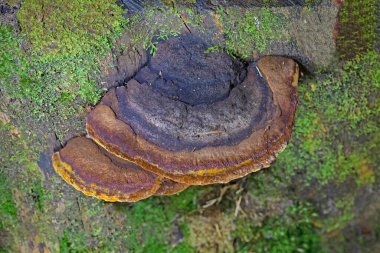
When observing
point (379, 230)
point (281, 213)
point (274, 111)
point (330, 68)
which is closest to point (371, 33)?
point (330, 68)

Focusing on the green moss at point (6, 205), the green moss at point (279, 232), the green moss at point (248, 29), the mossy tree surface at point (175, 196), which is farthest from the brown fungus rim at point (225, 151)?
the green moss at point (279, 232)

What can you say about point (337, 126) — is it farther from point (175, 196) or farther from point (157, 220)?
point (157, 220)

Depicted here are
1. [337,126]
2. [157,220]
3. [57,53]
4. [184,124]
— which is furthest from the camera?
[157,220]

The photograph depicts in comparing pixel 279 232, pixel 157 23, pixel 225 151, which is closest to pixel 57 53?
pixel 157 23

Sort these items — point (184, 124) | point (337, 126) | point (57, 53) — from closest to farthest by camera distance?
point (184, 124) → point (57, 53) → point (337, 126)

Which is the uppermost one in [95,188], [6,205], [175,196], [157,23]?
[157,23]

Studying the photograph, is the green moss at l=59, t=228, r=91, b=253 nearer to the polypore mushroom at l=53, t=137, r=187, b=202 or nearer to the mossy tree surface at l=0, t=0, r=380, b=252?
the mossy tree surface at l=0, t=0, r=380, b=252

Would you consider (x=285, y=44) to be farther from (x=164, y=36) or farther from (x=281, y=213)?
(x=281, y=213)
